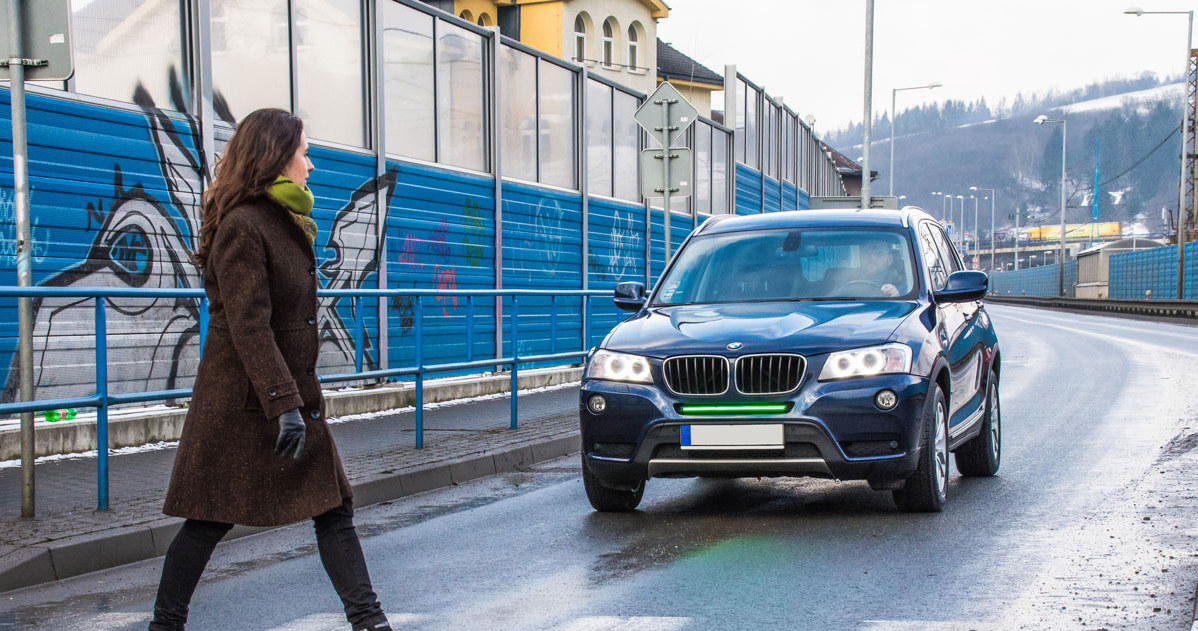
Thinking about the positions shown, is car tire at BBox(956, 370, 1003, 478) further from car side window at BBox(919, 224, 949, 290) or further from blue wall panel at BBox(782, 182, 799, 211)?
blue wall panel at BBox(782, 182, 799, 211)

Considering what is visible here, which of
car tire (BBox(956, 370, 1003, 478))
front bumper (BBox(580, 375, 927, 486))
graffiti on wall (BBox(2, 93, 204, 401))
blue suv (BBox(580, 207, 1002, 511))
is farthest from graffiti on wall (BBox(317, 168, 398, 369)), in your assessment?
car tire (BBox(956, 370, 1003, 478))

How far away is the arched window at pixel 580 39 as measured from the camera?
133 feet

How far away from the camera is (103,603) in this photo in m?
5.40

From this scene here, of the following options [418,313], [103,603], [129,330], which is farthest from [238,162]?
[418,313]

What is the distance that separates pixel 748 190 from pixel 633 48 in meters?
13.9

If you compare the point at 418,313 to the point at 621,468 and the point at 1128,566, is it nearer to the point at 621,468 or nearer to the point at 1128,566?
the point at 621,468

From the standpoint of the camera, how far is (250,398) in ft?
13.4

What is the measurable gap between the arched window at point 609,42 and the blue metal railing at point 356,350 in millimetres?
29666

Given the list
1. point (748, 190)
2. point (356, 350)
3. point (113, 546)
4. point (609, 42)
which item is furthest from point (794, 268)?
point (609, 42)

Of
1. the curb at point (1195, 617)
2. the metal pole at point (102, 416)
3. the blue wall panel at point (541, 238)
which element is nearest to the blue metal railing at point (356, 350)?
the metal pole at point (102, 416)

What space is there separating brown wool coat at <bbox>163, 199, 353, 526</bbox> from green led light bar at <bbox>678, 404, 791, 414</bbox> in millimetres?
2988

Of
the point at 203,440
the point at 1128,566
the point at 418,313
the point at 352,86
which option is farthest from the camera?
the point at 352,86

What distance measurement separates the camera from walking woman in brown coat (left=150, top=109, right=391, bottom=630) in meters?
4.04

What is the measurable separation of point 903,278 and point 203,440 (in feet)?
16.1
